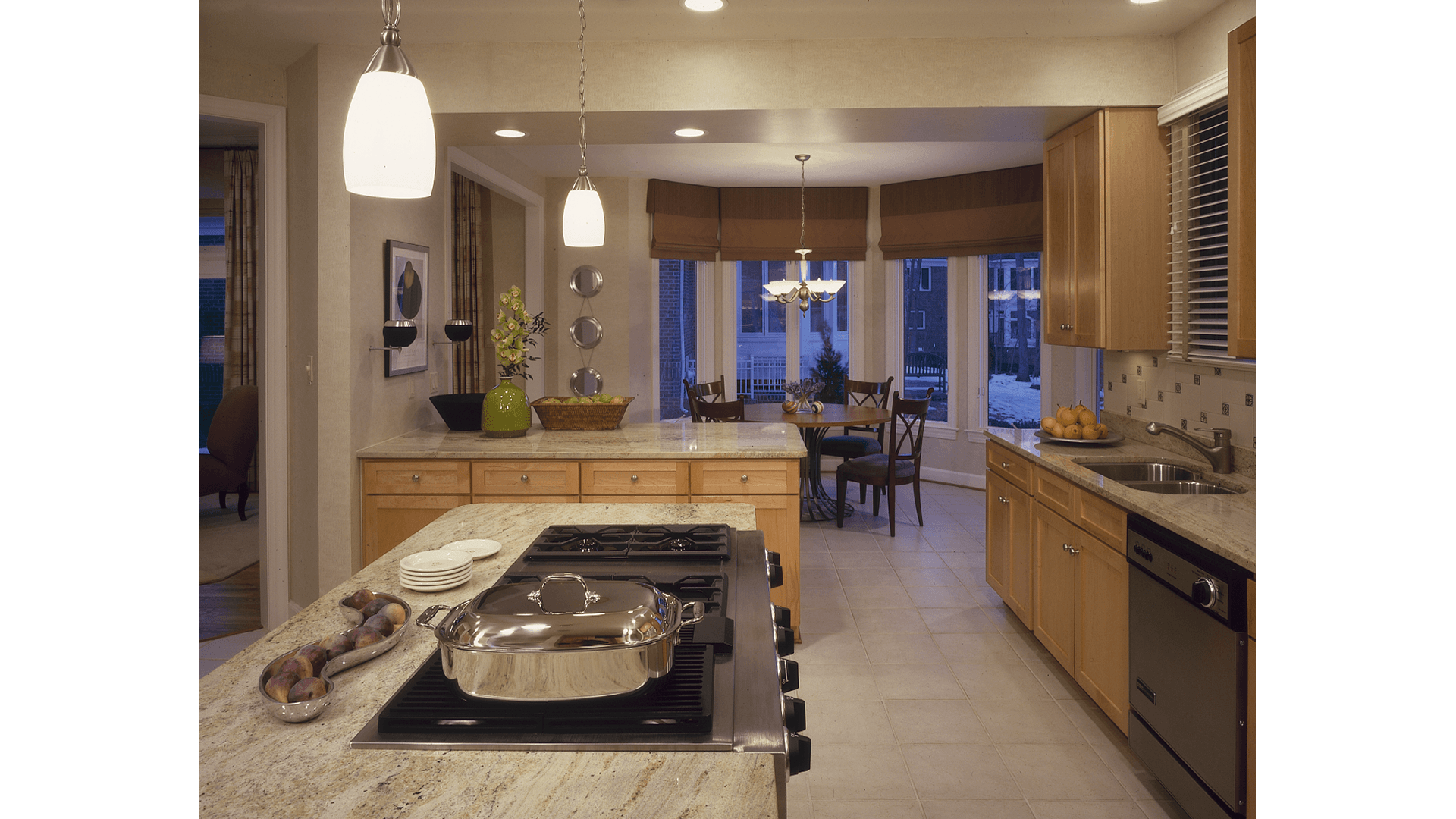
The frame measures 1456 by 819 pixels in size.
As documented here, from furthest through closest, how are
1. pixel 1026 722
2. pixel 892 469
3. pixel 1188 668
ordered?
pixel 892 469 → pixel 1026 722 → pixel 1188 668

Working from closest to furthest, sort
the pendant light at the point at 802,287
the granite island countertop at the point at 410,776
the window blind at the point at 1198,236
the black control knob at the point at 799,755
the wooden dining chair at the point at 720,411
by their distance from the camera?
the granite island countertop at the point at 410,776
the black control knob at the point at 799,755
the window blind at the point at 1198,236
the wooden dining chair at the point at 720,411
the pendant light at the point at 802,287

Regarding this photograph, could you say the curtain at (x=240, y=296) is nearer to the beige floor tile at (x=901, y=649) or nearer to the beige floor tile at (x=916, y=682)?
the beige floor tile at (x=901, y=649)

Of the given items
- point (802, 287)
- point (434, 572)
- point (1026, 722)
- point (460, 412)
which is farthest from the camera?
point (802, 287)

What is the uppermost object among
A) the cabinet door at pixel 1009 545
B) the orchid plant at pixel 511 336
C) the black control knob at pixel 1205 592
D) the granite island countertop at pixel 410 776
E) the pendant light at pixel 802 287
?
the pendant light at pixel 802 287

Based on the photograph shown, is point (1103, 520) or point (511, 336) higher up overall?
point (511, 336)

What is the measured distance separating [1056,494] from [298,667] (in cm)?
282

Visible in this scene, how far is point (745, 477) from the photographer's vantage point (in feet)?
12.1

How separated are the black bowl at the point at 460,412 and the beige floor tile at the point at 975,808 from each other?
112 inches

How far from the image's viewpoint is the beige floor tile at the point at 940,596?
14.1 ft

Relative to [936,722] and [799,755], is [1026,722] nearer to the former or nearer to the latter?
[936,722]

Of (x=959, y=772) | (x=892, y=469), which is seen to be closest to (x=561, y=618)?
(x=959, y=772)

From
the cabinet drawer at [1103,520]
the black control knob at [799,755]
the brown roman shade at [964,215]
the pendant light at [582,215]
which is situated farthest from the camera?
the brown roman shade at [964,215]

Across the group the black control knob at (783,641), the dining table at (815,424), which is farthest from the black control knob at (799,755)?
the dining table at (815,424)

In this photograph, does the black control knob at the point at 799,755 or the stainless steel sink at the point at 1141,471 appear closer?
the black control knob at the point at 799,755
